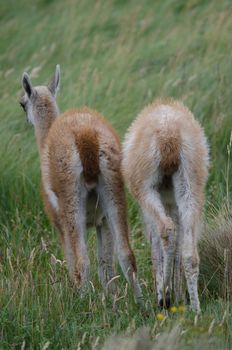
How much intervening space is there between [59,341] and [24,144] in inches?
190

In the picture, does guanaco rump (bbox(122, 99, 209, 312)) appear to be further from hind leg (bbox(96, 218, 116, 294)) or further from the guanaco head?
the guanaco head

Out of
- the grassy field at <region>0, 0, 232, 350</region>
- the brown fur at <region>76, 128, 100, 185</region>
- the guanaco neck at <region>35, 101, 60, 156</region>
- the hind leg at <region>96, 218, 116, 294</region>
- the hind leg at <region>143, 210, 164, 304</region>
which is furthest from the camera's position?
the guanaco neck at <region>35, 101, 60, 156</region>

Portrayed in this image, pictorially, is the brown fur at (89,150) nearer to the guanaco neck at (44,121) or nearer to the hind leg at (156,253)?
the hind leg at (156,253)

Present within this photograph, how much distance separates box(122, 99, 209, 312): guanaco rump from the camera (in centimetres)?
714

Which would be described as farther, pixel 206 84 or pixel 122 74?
pixel 122 74

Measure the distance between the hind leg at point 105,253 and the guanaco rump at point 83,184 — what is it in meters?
0.27

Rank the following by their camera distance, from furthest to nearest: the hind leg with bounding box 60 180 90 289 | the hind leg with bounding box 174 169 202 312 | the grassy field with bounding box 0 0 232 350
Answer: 1. the hind leg with bounding box 60 180 90 289
2. the hind leg with bounding box 174 169 202 312
3. the grassy field with bounding box 0 0 232 350

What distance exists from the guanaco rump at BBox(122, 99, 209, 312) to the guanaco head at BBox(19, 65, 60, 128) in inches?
68.1

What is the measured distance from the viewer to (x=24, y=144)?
11430 mm

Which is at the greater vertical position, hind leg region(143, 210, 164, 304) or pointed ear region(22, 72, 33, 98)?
pointed ear region(22, 72, 33, 98)

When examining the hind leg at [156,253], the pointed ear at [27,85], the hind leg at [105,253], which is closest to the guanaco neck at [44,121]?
the pointed ear at [27,85]

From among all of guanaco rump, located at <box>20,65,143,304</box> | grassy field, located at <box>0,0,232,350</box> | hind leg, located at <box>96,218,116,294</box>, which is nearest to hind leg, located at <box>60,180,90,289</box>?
guanaco rump, located at <box>20,65,143,304</box>

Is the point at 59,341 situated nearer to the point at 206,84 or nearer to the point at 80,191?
the point at 80,191

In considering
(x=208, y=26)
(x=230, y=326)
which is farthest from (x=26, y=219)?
(x=208, y=26)
